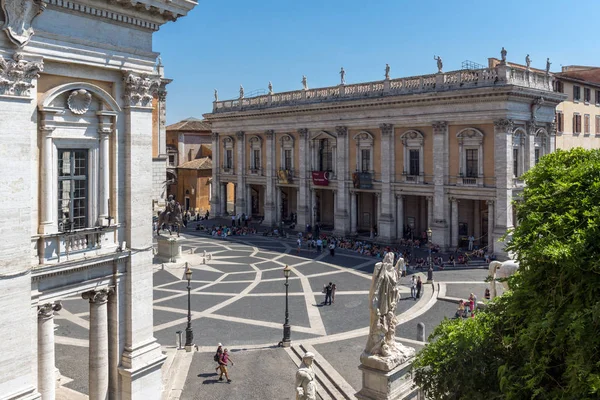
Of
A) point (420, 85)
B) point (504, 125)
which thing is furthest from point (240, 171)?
point (504, 125)

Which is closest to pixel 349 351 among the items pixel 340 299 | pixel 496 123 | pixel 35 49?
pixel 340 299

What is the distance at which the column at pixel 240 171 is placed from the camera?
54.8 meters

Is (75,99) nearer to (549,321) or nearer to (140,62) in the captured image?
(140,62)

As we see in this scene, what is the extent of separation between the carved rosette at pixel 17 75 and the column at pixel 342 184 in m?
35.7

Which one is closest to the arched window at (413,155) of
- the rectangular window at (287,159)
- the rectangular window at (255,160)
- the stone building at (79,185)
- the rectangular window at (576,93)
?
the rectangular window at (287,159)

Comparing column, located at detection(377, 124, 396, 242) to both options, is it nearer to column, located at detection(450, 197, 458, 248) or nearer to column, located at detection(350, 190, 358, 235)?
column, located at detection(350, 190, 358, 235)

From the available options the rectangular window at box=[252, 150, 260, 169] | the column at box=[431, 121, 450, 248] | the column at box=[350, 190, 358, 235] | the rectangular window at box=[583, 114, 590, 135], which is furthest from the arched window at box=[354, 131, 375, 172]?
the rectangular window at box=[583, 114, 590, 135]

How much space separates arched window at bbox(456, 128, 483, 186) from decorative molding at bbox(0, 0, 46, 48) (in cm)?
3183

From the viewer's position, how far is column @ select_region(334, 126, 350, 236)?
46.0 metres

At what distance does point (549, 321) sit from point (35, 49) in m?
11.0

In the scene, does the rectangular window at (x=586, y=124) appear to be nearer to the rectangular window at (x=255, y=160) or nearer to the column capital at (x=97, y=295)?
the rectangular window at (x=255, y=160)

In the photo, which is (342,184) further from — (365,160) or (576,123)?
(576,123)

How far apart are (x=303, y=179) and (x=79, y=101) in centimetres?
3692

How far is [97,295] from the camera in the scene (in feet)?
43.7
